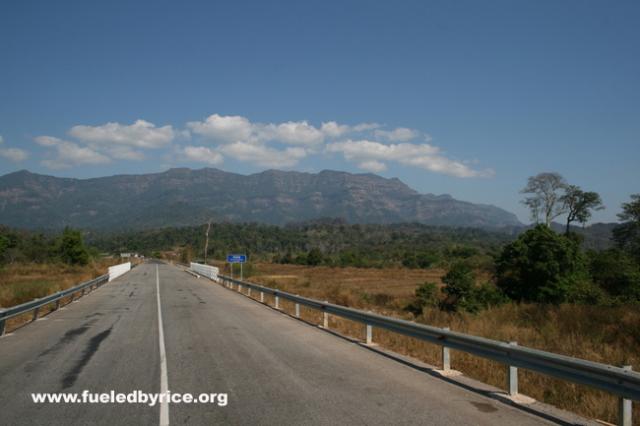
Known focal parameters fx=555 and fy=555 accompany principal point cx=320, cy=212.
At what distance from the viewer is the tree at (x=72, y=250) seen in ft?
307

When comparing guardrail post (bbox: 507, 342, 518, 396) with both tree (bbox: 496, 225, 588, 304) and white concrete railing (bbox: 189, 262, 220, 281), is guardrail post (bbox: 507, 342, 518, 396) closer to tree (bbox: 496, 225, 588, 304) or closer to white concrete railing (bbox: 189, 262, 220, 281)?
tree (bbox: 496, 225, 588, 304)

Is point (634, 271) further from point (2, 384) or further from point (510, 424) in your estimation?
point (2, 384)

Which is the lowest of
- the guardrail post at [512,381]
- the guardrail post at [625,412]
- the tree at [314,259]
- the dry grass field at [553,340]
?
the tree at [314,259]

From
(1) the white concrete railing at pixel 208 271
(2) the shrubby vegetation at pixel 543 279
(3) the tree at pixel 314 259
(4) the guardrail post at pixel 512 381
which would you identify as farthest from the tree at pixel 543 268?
(3) the tree at pixel 314 259

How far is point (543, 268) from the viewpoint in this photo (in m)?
32.6

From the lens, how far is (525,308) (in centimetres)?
2034

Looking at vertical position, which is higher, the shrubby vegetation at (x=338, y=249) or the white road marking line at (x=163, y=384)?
the white road marking line at (x=163, y=384)

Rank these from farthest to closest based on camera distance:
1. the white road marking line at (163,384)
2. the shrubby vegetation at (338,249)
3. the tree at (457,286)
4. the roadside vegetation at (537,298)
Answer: the shrubby vegetation at (338,249)
the tree at (457,286)
the roadside vegetation at (537,298)
the white road marking line at (163,384)

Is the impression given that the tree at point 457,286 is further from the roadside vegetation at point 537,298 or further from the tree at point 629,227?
the tree at point 629,227

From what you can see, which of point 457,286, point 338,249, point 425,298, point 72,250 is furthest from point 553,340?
point 338,249
